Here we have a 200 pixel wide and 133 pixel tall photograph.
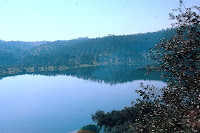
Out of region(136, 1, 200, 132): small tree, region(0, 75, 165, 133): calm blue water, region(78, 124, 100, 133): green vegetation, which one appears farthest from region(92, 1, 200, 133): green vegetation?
region(0, 75, 165, 133): calm blue water

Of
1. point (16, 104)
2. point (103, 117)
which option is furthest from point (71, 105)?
point (103, 117)

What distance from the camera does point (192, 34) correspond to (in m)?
9.99

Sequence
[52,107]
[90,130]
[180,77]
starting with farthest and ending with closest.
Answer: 1. [52,107]
2. [90,130]
3. [180,77]

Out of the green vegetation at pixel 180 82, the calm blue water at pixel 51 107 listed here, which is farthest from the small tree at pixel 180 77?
the calm blue water at pixel 51 107

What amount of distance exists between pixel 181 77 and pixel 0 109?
3738 inches

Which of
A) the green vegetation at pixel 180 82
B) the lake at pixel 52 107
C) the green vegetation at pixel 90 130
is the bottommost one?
the lake at pixel 52 107

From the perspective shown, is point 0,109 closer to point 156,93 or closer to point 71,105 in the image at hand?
point 71,105

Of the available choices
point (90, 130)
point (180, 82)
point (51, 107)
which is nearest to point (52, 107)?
point (51, 107)

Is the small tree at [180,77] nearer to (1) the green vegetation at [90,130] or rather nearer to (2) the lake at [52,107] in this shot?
(1) the green vegetation at [90,130]

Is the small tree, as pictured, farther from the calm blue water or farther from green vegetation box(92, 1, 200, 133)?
the calm blue water

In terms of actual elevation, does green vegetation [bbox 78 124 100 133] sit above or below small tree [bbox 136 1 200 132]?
below

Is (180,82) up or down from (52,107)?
up

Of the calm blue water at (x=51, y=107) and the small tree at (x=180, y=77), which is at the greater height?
the small tree at (x=180, y=77)

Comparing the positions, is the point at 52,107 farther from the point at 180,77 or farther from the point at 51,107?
the point at 180,77
